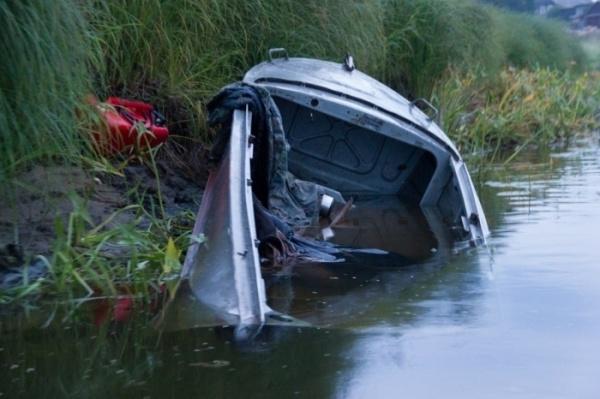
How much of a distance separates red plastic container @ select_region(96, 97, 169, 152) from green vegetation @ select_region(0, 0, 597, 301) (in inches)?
8.1

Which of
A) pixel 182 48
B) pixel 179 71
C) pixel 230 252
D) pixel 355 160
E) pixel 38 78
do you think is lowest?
pixel 230 252

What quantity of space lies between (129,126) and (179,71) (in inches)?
59.9

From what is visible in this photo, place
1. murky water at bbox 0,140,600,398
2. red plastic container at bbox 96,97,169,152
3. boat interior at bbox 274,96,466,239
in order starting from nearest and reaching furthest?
murky water at bbox 0,140,600,398 < red plastic container at bbox 96,97,169,152 < boat interior at bbox 274,96,466,239

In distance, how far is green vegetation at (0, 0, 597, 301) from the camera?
657cm

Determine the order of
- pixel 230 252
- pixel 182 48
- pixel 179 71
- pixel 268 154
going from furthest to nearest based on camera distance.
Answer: pixel 179 71, pixel 182 48, pixel 268 154, pixel 230 252

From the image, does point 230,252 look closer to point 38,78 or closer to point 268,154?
point 38,78

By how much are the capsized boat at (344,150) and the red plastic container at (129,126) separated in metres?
0.86

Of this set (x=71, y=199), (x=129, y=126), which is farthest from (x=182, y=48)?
(x=71, y=199)

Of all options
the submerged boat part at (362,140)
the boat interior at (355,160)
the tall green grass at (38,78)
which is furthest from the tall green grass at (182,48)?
the boat interior at (355,160)

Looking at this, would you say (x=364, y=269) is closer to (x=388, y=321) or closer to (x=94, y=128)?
(x=388, y=321)

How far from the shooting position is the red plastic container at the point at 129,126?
862 centimetres

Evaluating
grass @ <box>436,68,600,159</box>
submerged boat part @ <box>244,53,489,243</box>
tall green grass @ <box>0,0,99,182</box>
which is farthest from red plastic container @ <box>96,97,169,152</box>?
grass @ <box>436,68,600,159</box>

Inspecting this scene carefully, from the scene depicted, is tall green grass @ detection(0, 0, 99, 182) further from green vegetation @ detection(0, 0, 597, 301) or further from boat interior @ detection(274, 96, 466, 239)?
boat interior @ detection(274, 96, 466, 239)

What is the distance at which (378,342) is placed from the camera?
575 cm
